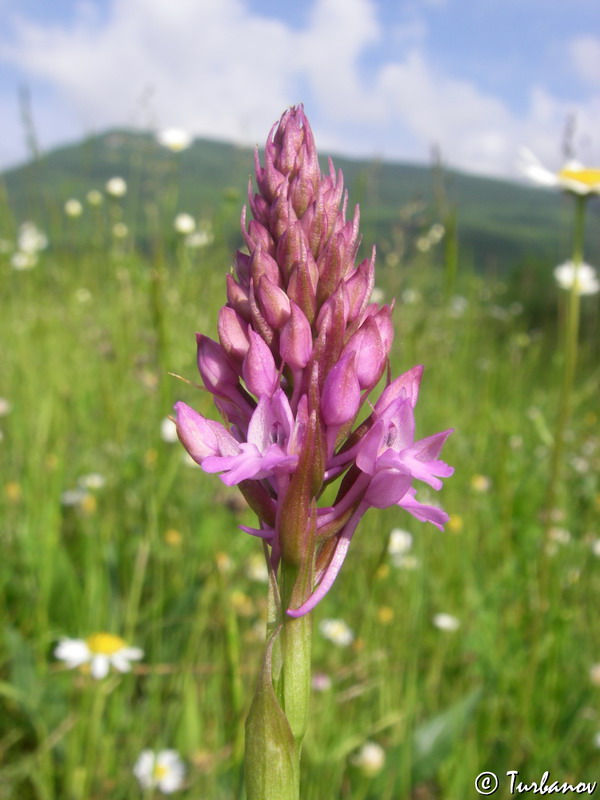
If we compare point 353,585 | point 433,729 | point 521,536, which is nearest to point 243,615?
point 353,585

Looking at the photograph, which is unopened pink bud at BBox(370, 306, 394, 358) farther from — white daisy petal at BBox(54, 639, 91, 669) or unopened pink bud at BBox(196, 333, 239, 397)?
white daisy petal at BBox(54, 639, 91, 669)

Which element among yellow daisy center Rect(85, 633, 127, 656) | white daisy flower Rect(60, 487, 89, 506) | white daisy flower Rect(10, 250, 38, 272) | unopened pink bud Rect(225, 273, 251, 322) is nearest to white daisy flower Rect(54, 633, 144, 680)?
yellow daisy center Rect(85, 633, 127, 656)

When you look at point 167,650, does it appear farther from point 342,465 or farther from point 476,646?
point 342,465

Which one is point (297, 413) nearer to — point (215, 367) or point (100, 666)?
point (215, 367)

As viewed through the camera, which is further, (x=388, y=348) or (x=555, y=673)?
(x=555, y=673)

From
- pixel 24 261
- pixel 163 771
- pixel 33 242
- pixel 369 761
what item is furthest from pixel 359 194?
pixel 33 242
